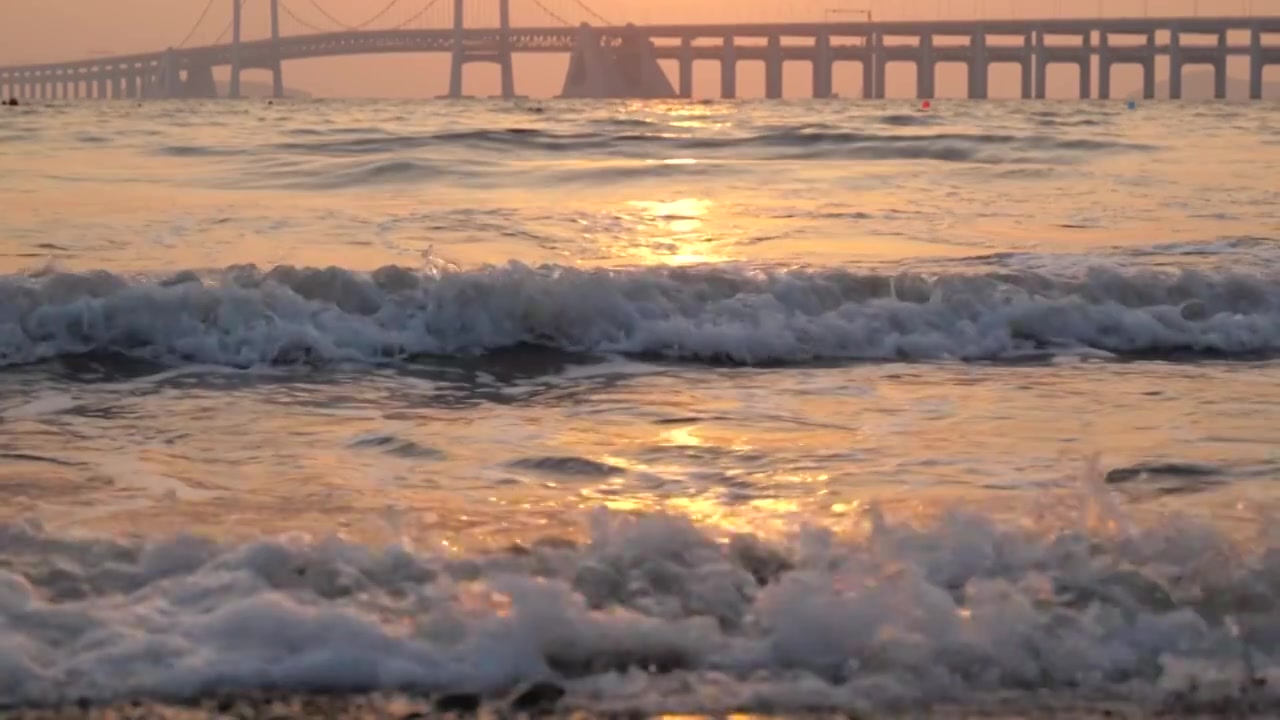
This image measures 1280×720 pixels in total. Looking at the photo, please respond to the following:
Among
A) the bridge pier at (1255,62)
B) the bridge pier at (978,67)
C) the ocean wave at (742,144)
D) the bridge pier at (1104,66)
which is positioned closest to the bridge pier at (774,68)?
the bridge pier at (978,67)

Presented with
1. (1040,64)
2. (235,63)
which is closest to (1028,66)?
(1040,64)

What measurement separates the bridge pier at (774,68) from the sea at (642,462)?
63946 millimetres

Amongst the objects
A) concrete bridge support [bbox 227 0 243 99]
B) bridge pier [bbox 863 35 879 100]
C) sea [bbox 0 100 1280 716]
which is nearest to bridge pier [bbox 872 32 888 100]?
bridge pier [bbox 863 35 879 100]

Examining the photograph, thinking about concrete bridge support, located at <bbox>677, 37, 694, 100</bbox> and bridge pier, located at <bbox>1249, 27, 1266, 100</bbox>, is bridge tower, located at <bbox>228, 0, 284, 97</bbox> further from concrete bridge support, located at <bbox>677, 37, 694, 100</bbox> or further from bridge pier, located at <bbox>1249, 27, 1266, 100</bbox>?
bridge pier, located at <bbox>1249, 27, 1266, 100</bbox>

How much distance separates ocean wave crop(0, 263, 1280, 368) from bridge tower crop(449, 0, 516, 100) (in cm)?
6758

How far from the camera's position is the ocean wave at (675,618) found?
2.17 metres

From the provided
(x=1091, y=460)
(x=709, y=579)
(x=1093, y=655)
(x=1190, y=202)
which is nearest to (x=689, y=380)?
(x=1091, y=460)

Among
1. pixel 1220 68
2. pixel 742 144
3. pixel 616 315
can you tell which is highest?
pixel 1220 68

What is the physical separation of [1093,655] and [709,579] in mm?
645

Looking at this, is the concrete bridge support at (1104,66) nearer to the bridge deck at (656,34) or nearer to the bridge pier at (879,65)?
the bridge deck at (656,34)

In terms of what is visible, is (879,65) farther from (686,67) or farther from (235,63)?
(235,63)

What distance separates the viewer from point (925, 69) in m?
69.0

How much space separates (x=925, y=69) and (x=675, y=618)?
228ft

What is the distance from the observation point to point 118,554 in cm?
267
